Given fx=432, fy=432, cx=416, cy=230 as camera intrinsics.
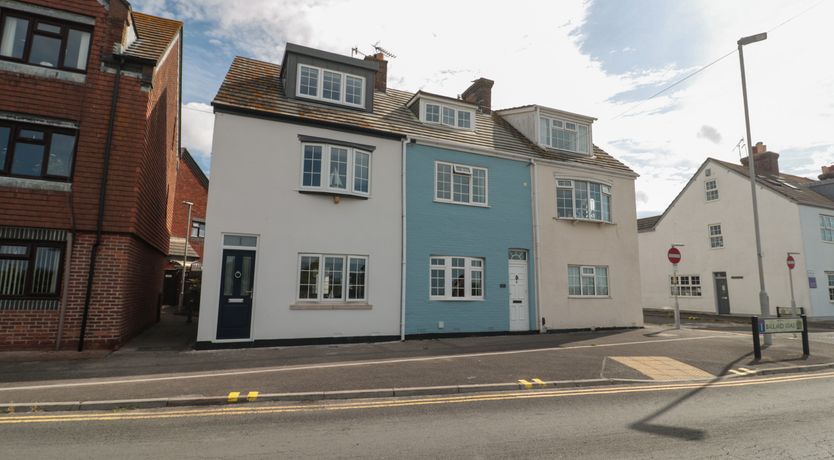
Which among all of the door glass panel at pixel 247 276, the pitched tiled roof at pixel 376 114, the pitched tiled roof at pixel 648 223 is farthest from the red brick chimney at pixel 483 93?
the pitched tiled roof at pixel 648 223

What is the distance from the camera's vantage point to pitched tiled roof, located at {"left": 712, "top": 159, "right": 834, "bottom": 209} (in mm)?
25609

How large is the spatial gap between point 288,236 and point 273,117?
11.8 ft

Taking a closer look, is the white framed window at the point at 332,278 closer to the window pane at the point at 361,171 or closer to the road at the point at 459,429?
the window pane at the point at 361,171

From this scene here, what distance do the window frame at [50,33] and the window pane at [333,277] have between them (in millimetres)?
8114

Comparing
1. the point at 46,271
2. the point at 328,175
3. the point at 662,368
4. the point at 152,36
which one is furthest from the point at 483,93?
the point at 46,271

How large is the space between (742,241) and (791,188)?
5794mm

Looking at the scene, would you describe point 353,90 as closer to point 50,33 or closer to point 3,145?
point 50,33

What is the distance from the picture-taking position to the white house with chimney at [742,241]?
24.8 m

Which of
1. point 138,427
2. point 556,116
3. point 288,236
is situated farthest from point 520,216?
point 138,427

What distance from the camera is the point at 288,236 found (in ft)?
41.4

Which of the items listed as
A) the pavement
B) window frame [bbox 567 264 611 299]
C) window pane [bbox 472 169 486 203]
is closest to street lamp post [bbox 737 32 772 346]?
the pavement

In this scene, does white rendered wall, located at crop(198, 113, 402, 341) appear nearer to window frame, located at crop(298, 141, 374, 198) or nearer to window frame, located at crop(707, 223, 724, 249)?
window frame, located at crop(298, 141, 374, 198)

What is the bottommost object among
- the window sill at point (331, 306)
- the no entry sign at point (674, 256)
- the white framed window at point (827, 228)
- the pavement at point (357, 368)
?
the pavement at point (357, 368)

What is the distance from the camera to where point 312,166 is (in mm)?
13203
